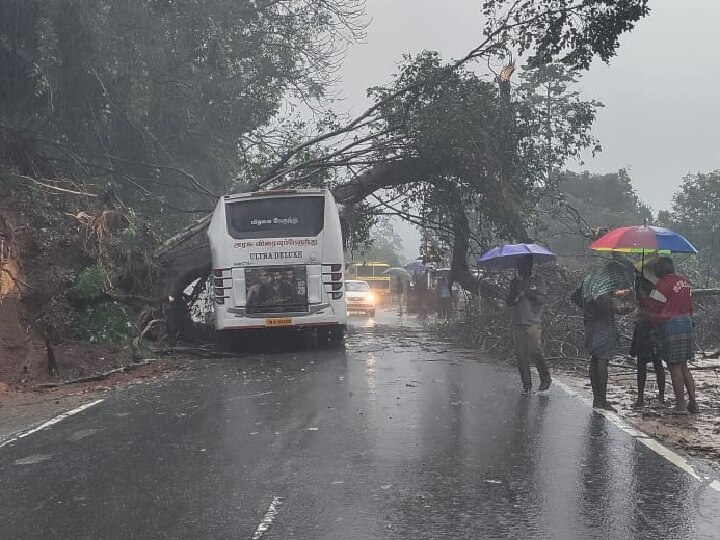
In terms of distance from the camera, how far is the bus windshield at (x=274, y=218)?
50.3ft

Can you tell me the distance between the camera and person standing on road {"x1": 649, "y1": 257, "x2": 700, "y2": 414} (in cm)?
866

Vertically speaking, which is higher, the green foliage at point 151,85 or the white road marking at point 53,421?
the green foliage at point 151,85

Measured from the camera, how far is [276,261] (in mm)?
15242

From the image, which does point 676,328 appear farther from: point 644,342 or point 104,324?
point 104,324

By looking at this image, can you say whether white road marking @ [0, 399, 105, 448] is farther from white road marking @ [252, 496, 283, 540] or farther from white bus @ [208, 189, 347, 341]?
white bus @ [208, 189, 347, 341]

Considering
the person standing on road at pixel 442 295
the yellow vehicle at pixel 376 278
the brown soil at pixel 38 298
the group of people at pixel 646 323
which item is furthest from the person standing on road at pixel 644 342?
the yellow vehicle at pixel 376 278

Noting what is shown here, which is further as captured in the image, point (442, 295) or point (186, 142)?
point (442, 295)

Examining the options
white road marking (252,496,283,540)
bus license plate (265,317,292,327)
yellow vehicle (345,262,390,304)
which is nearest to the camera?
white road marking (252,496,283,540)

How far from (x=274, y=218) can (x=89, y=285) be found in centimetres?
382

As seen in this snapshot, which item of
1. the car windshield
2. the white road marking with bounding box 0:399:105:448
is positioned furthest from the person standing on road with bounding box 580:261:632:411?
the car windshield

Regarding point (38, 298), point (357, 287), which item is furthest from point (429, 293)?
point (38, 298)

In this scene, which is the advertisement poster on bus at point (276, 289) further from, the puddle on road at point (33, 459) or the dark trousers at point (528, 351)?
the puddle on road at point (33, 459)

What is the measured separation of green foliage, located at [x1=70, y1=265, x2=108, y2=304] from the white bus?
2.28 m

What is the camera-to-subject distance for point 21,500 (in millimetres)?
5512
